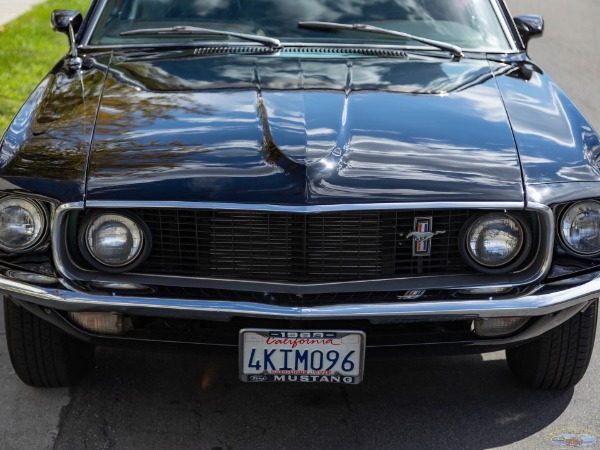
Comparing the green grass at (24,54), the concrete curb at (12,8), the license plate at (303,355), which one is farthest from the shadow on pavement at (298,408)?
the concrete curb at (12,8)

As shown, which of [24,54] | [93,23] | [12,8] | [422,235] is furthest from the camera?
[12,8]

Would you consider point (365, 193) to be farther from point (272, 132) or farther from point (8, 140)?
point (8, 140)

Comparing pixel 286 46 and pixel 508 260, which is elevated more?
pixel 286 46

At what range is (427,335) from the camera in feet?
12.1

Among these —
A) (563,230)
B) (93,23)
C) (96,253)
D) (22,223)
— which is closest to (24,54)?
(93,23)

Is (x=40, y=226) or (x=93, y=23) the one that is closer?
(x=40, y=226)

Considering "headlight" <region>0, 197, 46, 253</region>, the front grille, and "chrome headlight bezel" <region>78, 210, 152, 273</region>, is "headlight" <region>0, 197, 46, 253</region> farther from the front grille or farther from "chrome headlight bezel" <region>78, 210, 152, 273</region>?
the front grille

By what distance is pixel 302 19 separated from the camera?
192 inches

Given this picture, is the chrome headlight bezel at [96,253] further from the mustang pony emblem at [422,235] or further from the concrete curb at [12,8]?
the concrete curb at [12,8]

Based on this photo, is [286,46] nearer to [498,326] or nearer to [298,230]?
[298,230]

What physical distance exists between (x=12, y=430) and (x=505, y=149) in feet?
6.58

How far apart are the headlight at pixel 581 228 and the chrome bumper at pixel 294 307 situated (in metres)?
0.19

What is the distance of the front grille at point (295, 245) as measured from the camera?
355cm

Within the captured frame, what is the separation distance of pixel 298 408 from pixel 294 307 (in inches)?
27.9
